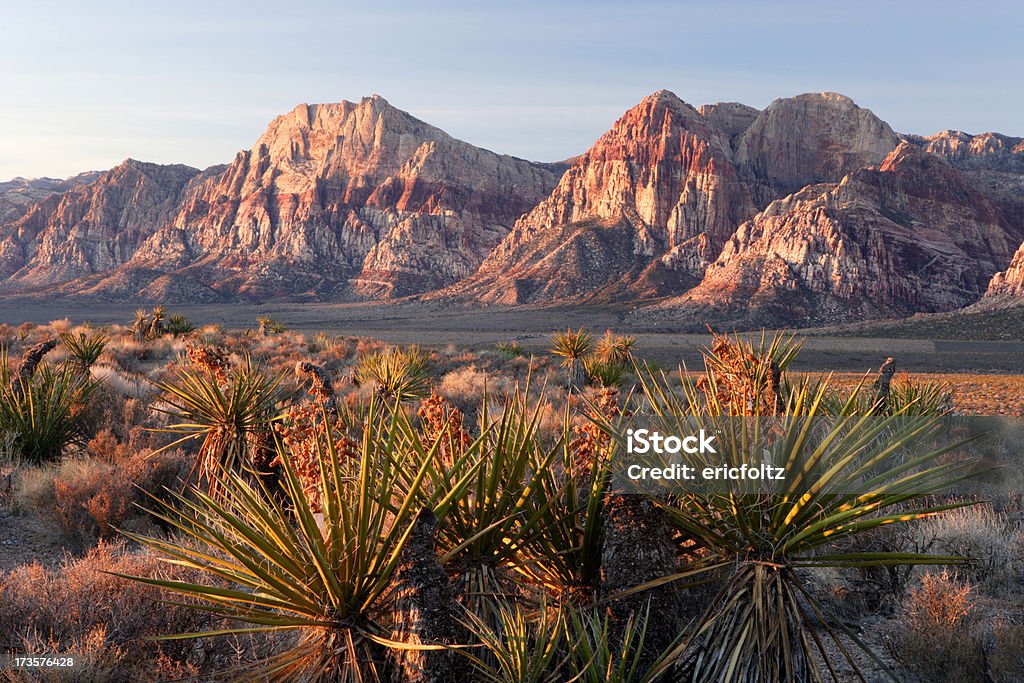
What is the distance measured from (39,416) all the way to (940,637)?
9.96 metres

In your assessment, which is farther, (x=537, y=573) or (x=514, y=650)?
(x=537, y=573)

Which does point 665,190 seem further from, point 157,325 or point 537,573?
point 537,573

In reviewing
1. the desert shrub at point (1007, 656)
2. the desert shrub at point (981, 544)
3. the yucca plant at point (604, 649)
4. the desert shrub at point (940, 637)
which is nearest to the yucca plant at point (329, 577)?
the yucca plant at point (604, 649)

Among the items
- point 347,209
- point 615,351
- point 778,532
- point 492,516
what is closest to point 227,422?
point 492,516

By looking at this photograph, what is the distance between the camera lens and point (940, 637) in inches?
168

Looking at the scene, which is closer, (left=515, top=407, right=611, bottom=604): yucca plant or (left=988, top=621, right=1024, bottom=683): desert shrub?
(left=515, top=407, right=611, bottom=604): yucca plant

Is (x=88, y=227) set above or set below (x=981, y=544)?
above

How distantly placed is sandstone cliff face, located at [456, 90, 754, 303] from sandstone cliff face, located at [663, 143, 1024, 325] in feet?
42.9

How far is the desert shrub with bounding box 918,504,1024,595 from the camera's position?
5652 mm

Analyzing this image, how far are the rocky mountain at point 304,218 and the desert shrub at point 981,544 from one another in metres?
110

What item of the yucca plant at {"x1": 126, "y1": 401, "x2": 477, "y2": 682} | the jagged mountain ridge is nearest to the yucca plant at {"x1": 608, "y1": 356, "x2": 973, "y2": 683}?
the yucca plant at {"x1": 126, "y1": 401, "x2": 477, "y2": 682}

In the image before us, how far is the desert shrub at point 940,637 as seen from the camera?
4.16 metres

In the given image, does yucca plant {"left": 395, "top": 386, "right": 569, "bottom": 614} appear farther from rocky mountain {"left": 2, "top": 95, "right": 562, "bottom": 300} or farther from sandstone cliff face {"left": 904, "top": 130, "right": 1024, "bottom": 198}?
sandstone cliff face {"left": 904, "top": 130, "right": 1024, "bottom": 198}

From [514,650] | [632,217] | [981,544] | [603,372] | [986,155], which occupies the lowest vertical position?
[981,544]
